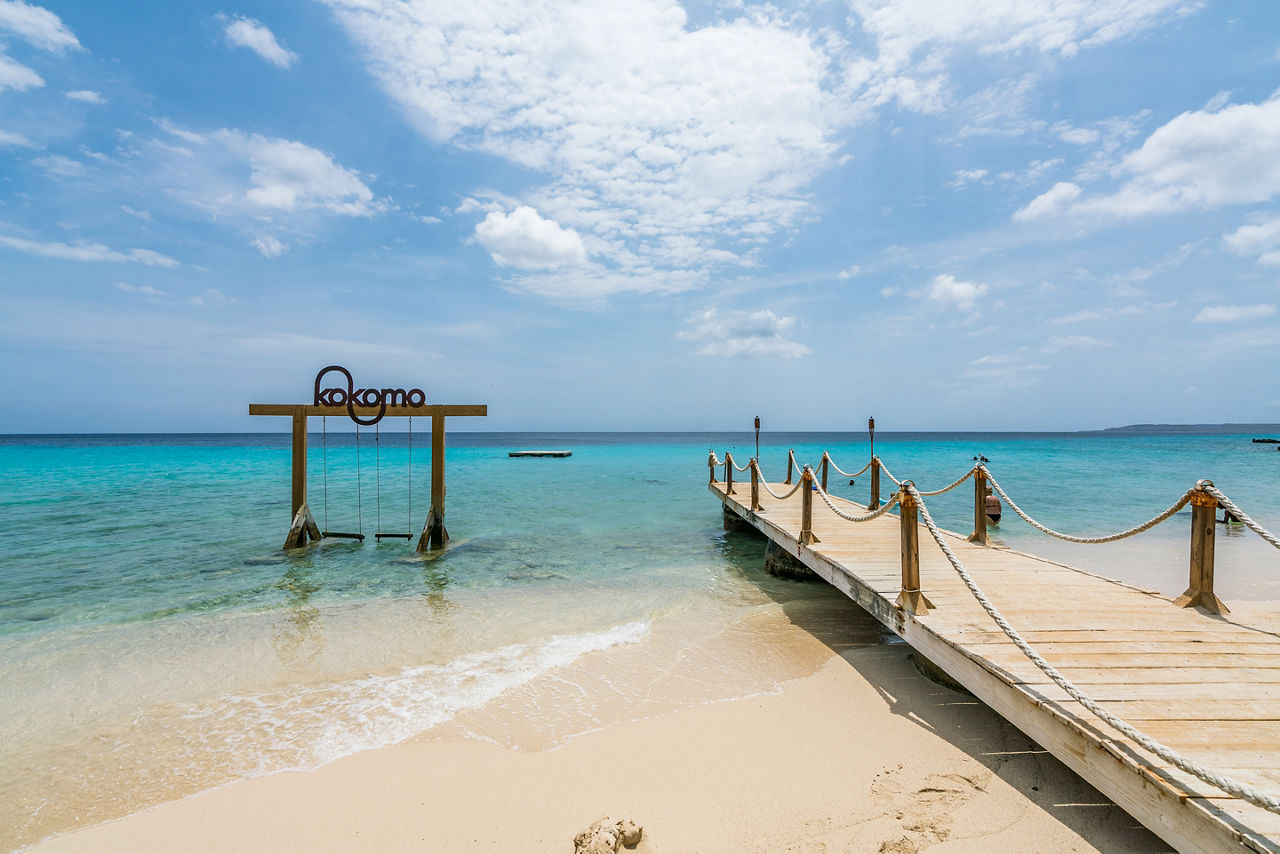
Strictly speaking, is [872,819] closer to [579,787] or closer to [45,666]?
[579,787]

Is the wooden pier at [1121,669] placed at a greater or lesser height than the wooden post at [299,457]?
lesser

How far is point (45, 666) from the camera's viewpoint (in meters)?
7.04

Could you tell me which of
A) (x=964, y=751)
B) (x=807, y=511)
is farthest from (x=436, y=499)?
(x=964, y=751)

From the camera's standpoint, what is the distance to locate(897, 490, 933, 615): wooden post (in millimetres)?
5500

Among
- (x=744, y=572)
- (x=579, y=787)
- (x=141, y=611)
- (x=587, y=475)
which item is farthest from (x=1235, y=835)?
(x=587, y=475)

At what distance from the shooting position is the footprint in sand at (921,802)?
12.1 ft

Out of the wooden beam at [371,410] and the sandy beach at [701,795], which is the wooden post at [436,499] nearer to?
the wooden beam at [371,410]

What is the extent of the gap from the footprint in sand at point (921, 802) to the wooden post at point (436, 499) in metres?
10.8

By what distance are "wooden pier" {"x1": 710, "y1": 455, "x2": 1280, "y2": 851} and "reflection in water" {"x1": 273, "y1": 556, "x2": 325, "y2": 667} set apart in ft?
22.7

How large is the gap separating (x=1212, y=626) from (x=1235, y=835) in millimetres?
3601

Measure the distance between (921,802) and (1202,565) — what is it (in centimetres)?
409

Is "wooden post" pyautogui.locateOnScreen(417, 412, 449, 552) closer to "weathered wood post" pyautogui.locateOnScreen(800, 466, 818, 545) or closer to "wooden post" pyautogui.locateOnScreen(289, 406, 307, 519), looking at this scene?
"wooden post" pyautogui.locateOnScreen(289, 406, 307, 519)

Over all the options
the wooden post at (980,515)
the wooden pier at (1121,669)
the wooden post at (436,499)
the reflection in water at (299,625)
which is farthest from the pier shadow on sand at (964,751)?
the wooden post at (436,499)

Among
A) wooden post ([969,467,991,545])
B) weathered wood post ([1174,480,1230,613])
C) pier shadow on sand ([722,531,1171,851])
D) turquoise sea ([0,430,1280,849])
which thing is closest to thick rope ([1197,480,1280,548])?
weathered wood post ([1174,480,1230,613])
